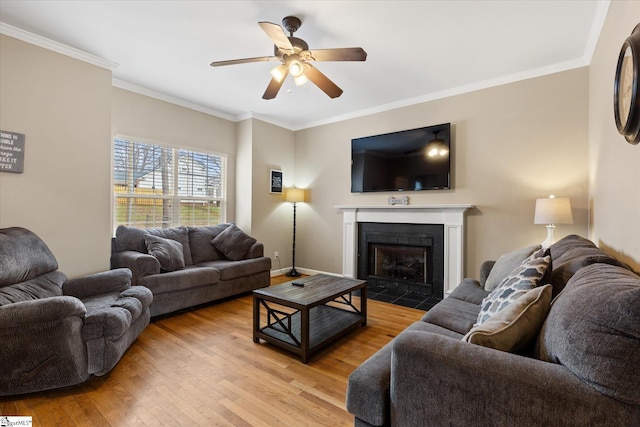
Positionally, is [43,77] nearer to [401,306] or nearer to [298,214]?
[298,214]

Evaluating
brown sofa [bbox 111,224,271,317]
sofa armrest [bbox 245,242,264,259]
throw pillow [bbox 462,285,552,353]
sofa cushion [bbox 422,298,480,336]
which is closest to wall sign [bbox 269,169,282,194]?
brown sofa [bbox 111,224,271,317]

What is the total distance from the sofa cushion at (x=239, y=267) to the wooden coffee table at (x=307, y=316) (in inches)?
45.4

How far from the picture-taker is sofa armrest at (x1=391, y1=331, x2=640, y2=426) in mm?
810

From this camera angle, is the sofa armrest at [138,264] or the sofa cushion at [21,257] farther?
the sofa armrest at [138,264]

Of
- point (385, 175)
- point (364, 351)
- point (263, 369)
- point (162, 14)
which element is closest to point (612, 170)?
point (364, 351)

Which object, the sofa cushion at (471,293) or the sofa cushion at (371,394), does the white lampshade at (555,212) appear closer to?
the sofa cushion at (471,293)

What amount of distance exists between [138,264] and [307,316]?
1.99 meters

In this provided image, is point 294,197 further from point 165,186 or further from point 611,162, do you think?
point 611,162

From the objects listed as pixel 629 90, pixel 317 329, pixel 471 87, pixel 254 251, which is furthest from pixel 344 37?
pixel 254 251

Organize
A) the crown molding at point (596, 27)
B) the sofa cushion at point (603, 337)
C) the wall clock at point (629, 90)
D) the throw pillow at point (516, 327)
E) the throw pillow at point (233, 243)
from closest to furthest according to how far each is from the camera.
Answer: the sofa cushion at point (603, 337)
the throw pillow at point (516, 327)
the wall clock at point (629, 90)
the crown molding at point (596, 27)
the throw pillow at point (233, 243)

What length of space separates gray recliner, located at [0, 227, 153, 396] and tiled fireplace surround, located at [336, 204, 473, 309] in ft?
9.52

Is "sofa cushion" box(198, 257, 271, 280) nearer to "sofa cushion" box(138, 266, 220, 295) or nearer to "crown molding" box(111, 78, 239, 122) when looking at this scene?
"sofa cushion" box(138, 266, 220, 295)

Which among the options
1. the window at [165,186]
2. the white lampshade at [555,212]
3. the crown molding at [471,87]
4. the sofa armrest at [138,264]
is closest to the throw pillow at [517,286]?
the white lampshade at [555,212]

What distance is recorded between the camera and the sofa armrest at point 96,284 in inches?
92.8
